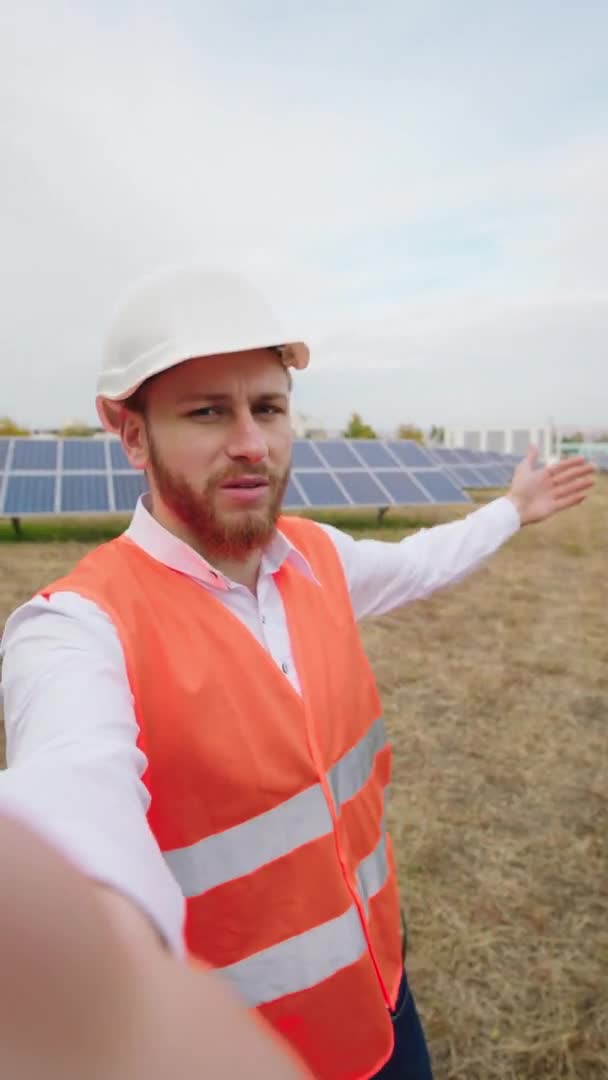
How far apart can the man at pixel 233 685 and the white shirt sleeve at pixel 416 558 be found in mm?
365

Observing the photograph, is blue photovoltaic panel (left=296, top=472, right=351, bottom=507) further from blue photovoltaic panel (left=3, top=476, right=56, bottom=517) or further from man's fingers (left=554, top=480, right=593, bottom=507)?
man's fingers (left=554, top=480, right=593, bottom=507)

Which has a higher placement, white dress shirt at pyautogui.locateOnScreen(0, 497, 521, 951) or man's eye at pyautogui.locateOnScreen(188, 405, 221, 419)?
man's eye at pyautogui.locateOnScreen(188, 405, 221, 419)

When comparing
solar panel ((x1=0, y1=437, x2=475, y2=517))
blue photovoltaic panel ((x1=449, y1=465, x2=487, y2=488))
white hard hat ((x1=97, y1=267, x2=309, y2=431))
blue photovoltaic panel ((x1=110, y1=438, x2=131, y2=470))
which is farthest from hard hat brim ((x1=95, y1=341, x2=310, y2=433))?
blue photovoltaic panel ((x1=449, y1=465, x2=487, y2=488))

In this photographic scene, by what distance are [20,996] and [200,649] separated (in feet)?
3.25

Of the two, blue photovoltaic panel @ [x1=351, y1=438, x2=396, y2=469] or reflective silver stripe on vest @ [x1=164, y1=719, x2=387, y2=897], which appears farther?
blue photovoltaic panel @ [x1=351, y1=438, x2=396, y2=469]

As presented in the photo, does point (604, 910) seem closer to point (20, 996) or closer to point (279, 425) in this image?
point (279, 425)

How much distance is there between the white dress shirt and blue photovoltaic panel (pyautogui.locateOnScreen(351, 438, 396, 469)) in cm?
978

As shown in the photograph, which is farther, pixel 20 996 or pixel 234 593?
pixel 234 593

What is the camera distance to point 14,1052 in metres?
0.34

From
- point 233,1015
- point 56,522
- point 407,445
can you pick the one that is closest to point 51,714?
point 233,1015

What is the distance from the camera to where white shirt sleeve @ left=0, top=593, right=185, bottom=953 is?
0.63 meters

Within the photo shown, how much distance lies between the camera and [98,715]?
3.51 feet

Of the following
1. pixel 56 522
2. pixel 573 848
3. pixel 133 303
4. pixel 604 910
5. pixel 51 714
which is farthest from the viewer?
pixel 56 522

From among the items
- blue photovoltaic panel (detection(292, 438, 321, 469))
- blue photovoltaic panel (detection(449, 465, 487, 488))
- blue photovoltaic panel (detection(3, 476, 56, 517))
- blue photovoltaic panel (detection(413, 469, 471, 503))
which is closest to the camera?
blue photovoltaic panel (detection(3, 476, 56, 517))
